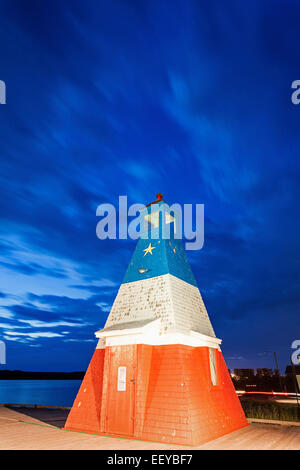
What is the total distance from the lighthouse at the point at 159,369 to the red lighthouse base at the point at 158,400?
0.10ft

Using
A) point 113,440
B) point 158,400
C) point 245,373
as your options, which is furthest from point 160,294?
point 245,373

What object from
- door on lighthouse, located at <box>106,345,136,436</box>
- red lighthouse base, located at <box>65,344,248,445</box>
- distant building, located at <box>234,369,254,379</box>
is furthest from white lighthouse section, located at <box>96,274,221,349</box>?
distant building, located at <box>234,369,254,379</box>

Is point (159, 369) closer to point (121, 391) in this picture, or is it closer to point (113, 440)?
point (121, 391)

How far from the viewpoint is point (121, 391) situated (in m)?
11.2

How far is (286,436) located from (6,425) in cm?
1264

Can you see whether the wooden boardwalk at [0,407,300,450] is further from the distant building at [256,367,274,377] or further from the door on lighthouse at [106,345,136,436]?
the distant building at [256,367,274,377]

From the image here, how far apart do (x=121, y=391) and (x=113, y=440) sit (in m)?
1.60

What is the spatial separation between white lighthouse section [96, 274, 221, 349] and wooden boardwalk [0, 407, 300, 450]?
342 centimetres

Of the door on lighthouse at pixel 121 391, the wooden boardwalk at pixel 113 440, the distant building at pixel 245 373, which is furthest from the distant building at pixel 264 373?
the door on lighthouse at pixel 121 391

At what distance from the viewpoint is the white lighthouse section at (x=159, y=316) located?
11.6 meters

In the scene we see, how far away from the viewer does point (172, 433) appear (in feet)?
31.3
